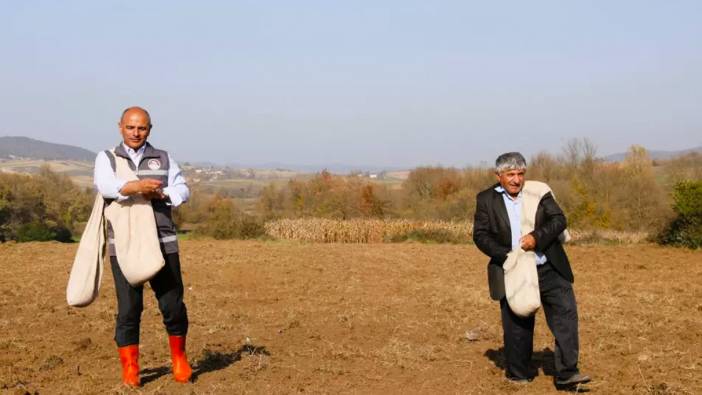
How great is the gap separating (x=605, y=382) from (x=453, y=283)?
297 inches

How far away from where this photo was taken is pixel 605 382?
5.76 m

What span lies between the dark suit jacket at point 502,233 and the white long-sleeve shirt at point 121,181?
2408 mm

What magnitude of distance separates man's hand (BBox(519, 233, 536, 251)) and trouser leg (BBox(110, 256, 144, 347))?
2962mm

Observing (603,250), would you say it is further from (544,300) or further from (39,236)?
(39,236)

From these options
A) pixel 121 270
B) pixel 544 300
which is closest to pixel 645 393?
pixel 544 300

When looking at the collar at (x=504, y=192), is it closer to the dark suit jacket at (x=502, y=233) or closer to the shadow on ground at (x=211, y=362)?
the dark suit jacket at (x=502, y=233)

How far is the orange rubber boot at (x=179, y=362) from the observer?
541cm

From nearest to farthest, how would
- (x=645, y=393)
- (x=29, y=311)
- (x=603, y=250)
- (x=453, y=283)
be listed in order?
(x=645, y=393), (x=29, y=311), (x=453, y=283), (x=603, y=250)

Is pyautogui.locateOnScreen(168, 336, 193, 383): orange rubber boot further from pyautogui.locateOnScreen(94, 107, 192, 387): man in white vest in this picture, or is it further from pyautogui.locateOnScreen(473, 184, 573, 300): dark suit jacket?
pyautogui.locateOnScreen(473, 184, 573, 300): dark suit jacket

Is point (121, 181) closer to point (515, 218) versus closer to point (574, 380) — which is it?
point (515, 218)

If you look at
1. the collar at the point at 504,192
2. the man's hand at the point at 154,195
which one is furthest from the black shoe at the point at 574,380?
the man's hand at the point at 154,195

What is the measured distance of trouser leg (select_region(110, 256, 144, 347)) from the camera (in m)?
5.12

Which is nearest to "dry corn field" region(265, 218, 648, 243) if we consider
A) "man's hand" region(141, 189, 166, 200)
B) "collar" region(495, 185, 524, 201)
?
"collar" region(495, 185, 524, 201)

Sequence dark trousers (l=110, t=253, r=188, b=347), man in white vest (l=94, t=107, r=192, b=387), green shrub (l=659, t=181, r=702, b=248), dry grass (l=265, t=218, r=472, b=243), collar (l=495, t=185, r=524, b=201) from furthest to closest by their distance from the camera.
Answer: dry grass (l=265, t=218, r=472, b=243) → green shrub (l=659, t=181, r=702, b=248) → collar (l=495, t=185, r=524, b=201) → dark trousers (l=110, t=253, r=188, b=347) → man in white vest (l=94, t=107, r=192, b=387)
